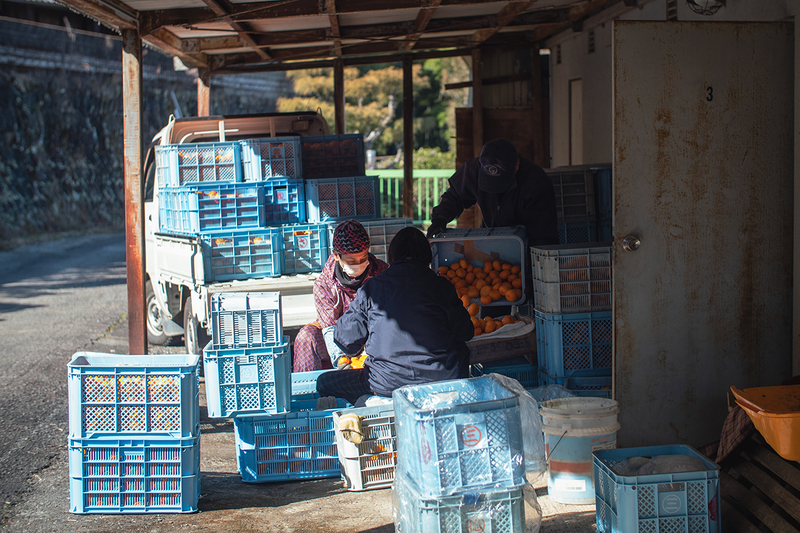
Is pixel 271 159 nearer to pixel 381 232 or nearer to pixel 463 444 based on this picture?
pixel 381 232

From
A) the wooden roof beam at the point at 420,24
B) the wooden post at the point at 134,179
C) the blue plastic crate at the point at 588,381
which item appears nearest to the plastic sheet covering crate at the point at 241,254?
the wooden post at the point at 134,179

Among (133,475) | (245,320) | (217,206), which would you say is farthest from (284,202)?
(133,475)

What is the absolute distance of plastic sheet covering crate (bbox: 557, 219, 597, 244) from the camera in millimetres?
6543

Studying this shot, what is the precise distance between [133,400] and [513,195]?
3.33 metres

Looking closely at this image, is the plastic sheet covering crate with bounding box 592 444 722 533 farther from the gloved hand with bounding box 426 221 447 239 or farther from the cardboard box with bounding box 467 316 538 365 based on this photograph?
the gloved hand with bounding box 426 221 447 239

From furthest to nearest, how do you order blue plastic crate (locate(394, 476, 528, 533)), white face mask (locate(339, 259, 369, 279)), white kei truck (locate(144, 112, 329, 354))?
white kei truck (locate(144, 112, 329, 354)), white face mask (locate(339, 259, 369, 279)), blue plastic crate (locate(394, 476, 528, 533))

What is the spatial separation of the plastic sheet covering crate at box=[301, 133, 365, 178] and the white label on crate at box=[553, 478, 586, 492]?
15.1ft

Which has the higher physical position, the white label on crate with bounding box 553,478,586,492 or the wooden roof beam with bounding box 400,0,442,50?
the wooden roof beam with bounding box 400,0,442,50

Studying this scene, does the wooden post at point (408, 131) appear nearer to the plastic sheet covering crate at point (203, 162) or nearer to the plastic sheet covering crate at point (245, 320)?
the plastic sheet covering crate at point (203, 162)

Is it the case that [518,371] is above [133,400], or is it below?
below

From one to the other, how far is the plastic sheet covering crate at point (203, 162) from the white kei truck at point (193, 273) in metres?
0.50

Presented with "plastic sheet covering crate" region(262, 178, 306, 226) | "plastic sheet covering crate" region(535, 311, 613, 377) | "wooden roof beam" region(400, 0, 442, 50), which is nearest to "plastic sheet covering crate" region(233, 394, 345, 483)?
"plastic sheet covering crate" region(535, 311, 613, 377)

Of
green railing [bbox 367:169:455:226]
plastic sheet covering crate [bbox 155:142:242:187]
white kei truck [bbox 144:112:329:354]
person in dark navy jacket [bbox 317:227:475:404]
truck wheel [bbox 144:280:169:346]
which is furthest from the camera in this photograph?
green railing [bbox 367:169:455:226]

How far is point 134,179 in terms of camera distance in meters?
6.19
